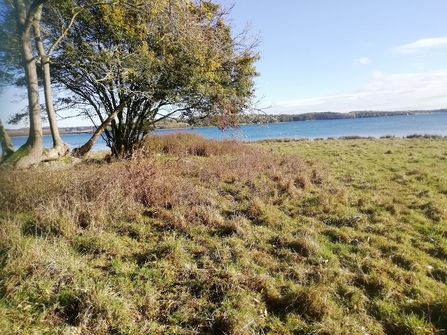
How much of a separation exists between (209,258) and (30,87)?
6.28 metres

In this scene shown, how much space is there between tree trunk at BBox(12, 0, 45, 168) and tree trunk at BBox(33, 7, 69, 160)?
0.59 metres

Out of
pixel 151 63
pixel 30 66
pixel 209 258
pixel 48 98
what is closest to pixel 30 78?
pixel 30 66

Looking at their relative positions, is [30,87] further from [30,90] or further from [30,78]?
[30,78]

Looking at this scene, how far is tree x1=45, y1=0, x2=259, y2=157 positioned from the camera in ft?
26.6

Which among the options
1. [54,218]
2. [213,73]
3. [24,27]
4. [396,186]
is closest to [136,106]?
[213,73]

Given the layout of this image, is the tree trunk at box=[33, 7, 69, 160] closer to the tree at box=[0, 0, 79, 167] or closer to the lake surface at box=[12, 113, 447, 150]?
the tree at box=[0, 0, 79, 167]

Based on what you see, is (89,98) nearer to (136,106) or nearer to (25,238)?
(136,106)

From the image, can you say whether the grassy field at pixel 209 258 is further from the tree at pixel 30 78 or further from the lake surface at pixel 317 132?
the lake surface at pixel 317 132

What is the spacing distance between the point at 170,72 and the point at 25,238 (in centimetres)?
758

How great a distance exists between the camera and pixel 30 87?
6.66m

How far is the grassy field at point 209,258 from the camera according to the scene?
116 inches

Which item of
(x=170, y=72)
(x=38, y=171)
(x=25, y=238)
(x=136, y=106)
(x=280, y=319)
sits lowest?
(x=280, y=319)

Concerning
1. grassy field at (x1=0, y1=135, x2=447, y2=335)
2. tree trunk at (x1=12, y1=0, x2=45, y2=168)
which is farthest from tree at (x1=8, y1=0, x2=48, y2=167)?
grassy field at (x1=0, y1=135, x2=447, y2=335)

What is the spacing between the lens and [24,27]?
5.91 metres
